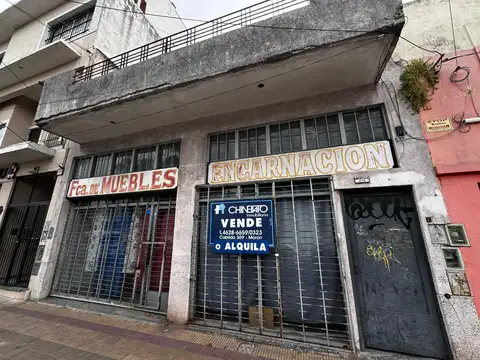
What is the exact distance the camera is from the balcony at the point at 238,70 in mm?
3574

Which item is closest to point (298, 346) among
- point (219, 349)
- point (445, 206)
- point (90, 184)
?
point (219, 349)

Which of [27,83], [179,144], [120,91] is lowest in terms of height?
[179,144]

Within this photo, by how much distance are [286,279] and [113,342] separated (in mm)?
3361

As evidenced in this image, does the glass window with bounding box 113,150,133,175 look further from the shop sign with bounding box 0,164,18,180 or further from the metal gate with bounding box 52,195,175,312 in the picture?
the shop sign with bounding box 0,164,18,180

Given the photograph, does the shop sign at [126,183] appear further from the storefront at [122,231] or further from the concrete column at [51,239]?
the concrete column at [51,239]

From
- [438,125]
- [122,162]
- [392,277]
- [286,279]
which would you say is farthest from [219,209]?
[438,125]

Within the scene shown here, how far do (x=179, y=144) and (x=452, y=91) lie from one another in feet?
19.9

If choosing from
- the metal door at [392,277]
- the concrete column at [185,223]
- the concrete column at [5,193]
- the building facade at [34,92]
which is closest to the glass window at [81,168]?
the building facade at [34,92]

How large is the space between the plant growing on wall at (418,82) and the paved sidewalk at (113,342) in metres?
4.72

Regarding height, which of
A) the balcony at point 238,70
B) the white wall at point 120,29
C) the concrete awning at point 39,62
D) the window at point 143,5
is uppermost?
the window at point 143,5

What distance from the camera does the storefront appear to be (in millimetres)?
5277

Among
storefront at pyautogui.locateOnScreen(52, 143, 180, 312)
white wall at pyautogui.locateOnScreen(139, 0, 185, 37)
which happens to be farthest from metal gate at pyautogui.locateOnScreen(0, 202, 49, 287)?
white wall at pyautogui.locateOnScreen(139, 0, 185, 37)

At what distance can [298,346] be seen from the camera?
11.8ft

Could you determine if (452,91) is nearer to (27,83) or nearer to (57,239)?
(57,239)
